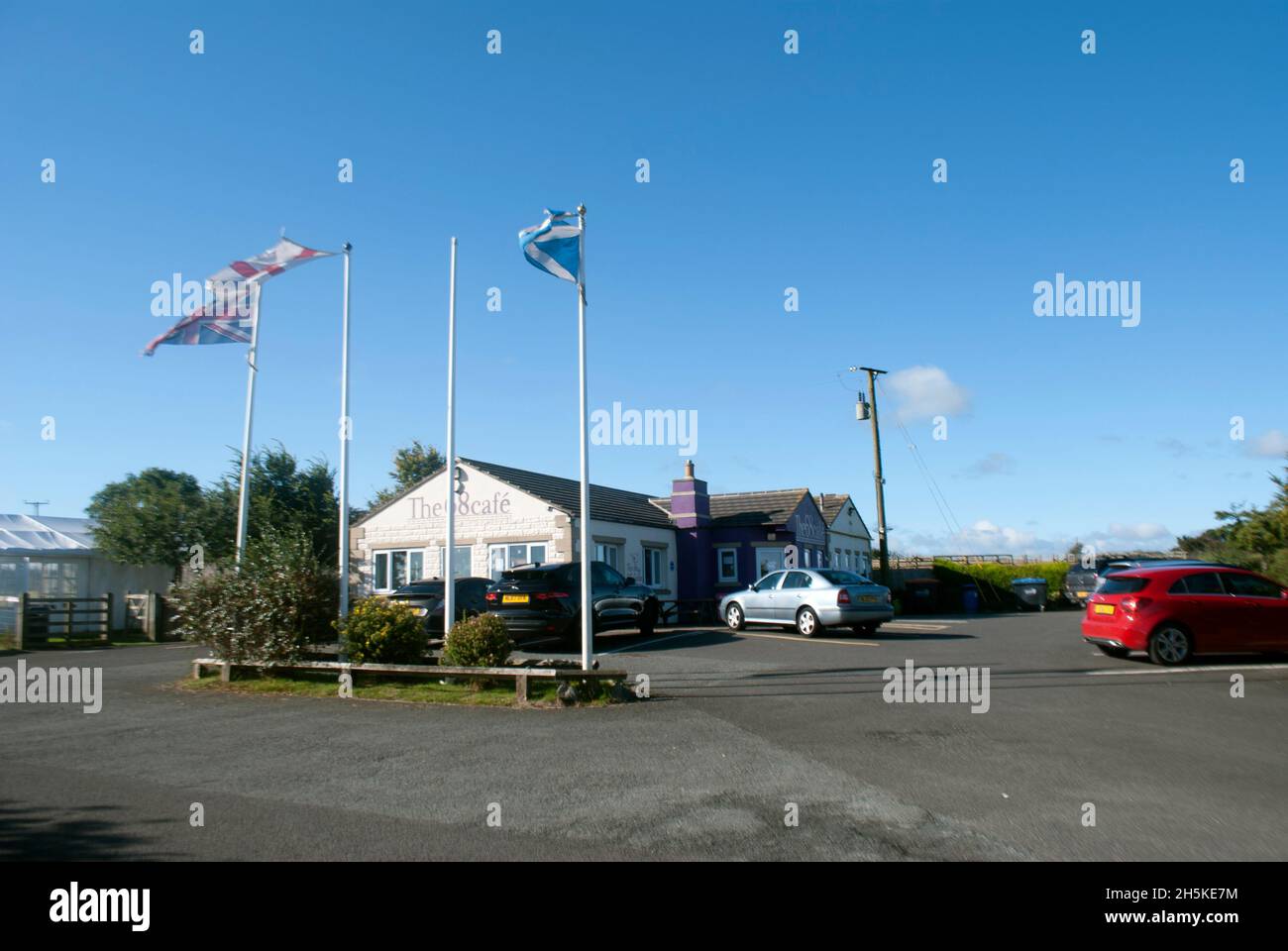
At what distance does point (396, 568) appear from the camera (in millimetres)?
30656

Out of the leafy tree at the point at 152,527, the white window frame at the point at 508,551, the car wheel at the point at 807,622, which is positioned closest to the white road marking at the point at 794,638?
the car wheel at the point at 807,622

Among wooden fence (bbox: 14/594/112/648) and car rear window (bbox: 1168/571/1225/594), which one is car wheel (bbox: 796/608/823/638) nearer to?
car rear window (bbox: 1168/571/1225/594)

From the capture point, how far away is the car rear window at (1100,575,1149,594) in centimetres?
1441

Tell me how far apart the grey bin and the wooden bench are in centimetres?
2724

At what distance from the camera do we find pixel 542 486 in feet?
96.2

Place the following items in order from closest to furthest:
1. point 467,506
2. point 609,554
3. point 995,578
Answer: point 609,554
point 467,506
point 995,578

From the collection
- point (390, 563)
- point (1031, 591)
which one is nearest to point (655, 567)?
point (390, 563)

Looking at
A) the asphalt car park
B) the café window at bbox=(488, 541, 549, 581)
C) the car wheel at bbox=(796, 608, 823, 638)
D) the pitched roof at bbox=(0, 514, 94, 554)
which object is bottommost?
the asphalt car park

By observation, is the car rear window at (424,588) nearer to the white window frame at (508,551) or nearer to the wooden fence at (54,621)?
the white window frame at (508,551)

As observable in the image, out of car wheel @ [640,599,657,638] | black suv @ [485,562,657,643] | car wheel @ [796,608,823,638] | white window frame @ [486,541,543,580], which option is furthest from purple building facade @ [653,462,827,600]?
black suv @ [485,562,657,643]

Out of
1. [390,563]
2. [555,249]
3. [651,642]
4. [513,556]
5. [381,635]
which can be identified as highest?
[555,249]

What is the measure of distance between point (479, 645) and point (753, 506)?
22.3 meters

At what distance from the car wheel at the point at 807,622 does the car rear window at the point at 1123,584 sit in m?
6.54

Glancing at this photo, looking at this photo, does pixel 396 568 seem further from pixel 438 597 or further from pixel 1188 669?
pixel 1188 669
